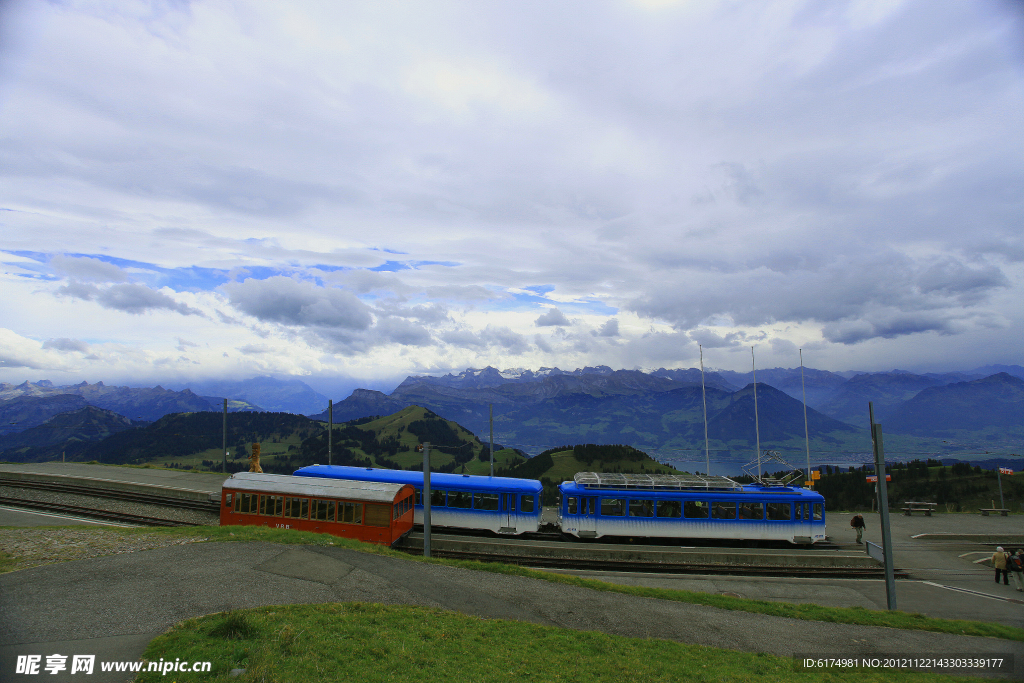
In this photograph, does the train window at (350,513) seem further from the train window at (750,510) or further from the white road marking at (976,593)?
the white road marking at (976,593)

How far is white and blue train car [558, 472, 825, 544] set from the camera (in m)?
25.7

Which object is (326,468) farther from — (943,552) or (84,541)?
(943,552)

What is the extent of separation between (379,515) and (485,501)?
19.8ft

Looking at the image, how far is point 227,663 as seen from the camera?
9.82 meters

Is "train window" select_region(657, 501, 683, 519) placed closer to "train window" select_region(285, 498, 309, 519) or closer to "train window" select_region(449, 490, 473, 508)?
"train window" select_region(449, 490, 473, 508)

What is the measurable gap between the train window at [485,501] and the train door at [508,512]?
0.51 metres

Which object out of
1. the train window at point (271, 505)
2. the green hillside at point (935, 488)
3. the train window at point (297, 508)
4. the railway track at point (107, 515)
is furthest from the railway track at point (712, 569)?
the green hillside at point (935, 488)

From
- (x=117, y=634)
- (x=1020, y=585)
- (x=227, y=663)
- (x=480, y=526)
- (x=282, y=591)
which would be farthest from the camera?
(x=480, y=526)

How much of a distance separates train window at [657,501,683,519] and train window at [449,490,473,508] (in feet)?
34.3

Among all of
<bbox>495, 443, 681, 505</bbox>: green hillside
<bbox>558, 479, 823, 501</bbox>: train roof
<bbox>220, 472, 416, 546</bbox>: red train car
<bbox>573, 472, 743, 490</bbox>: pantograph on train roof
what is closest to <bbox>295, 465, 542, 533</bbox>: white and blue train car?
<bbox>220, 472, 416, 546</bbox>: red train car

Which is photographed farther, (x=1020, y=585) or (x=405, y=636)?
(x=1020, y=585)

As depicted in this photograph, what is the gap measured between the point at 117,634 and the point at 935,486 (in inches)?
3150

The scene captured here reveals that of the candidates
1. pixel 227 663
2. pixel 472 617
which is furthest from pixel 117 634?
pixel 472 617

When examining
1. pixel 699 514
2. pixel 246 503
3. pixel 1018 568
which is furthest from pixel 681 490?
pixel 246 503
